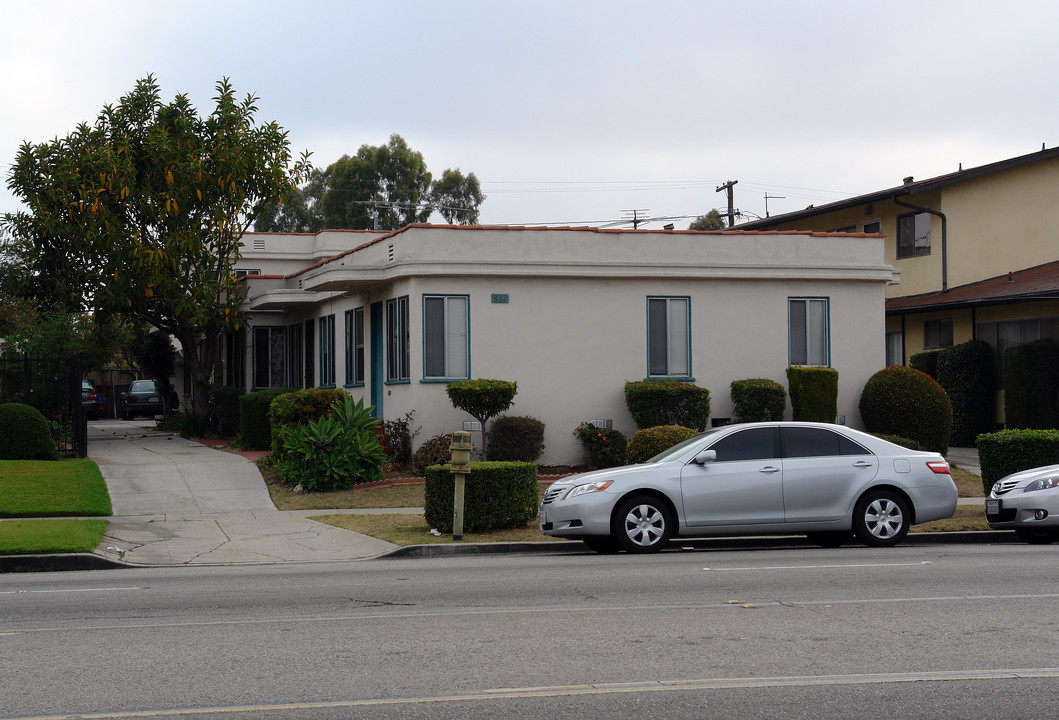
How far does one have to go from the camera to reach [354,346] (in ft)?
82.4

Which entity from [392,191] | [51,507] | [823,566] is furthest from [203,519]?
[392,191]

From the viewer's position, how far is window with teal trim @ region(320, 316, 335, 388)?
1046 inches

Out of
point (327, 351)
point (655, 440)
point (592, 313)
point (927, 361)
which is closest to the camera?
point (655, 440)

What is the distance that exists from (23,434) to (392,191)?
42134 mm

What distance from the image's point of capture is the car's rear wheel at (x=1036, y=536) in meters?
14.2

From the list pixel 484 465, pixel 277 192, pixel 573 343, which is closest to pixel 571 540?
pixel 484 465

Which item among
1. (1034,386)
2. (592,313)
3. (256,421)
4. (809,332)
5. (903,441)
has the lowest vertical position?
(903,441)

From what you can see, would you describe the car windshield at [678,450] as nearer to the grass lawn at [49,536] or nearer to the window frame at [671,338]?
the grass lawn at [49,536]

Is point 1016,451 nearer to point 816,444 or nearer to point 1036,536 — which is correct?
point 1036,536

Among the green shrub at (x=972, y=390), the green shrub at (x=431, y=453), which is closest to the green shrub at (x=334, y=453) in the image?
the green shrub at (x=431, y=453)

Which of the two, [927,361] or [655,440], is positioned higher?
[927,361]

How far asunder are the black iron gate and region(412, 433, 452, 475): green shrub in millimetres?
7826

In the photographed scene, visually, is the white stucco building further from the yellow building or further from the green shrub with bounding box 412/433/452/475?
the yellow building

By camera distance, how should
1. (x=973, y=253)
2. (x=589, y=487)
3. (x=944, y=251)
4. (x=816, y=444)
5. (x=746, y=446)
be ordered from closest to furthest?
(x=589, y=487) < (x=746, y=446) < (x=816, y=444) < (x=973, y=253) < (x=944, y=251)
